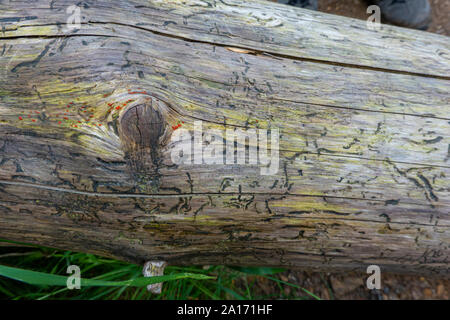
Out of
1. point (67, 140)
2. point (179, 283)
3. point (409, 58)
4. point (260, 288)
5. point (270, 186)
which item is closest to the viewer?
point (67, 140)

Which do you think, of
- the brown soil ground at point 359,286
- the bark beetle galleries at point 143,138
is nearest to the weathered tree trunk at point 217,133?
the bark beetle galleries at point 143,138

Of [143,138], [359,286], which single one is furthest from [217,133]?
[359,286]

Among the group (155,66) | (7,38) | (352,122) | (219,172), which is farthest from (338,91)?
(7,38)

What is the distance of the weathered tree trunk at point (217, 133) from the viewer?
3.95 feet

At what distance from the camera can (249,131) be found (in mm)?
1278

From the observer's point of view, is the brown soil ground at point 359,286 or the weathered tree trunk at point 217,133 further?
the brown soil ground at point 359,286

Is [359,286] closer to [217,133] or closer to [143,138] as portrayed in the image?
[217,133]

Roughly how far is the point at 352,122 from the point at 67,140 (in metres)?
1.15

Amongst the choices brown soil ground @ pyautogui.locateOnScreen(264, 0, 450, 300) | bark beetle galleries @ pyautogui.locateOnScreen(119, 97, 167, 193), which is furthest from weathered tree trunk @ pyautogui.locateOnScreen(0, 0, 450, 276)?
brown soil ground @ pyautogui.locateOnScreen(264, 0, 450, 300)

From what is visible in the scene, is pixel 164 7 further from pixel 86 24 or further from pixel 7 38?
pixel 7 38

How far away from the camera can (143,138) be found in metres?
1.17

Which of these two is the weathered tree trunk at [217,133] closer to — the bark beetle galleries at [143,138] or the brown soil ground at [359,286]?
the bark beetle galleries at [143,138]

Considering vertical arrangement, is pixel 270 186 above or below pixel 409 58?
below

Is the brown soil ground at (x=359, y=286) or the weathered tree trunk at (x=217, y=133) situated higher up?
the weathered tree trunk at (x=217, y=133)
